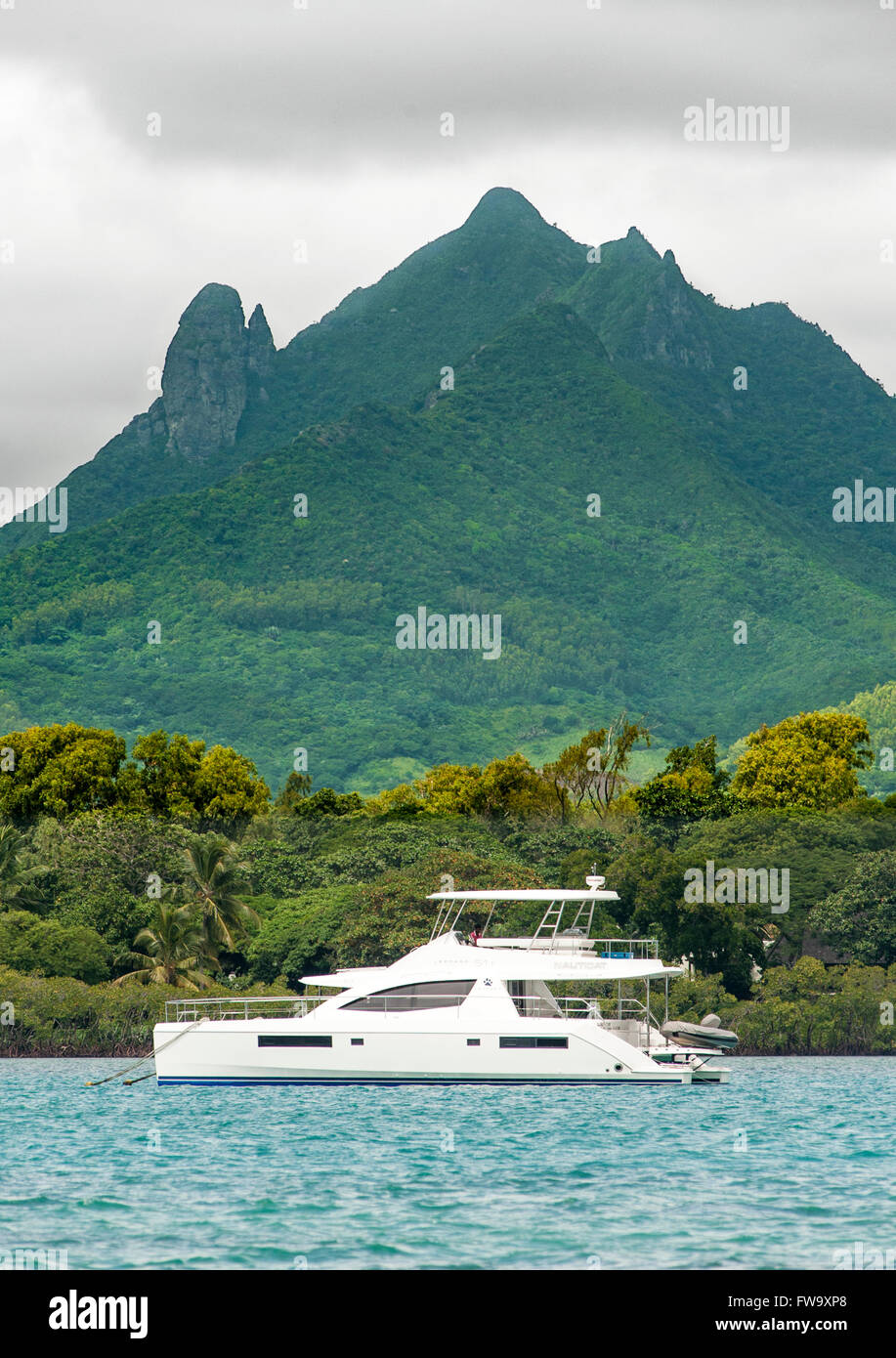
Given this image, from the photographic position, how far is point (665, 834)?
272 feet

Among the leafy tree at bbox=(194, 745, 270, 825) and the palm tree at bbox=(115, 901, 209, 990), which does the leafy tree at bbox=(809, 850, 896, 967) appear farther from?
the leafy tree at bbox=(194, 745, 270, 825)

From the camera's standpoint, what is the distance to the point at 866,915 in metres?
71.2

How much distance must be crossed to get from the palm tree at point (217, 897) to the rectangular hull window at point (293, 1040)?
2661cm

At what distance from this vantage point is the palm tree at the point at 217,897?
70562 millimetres

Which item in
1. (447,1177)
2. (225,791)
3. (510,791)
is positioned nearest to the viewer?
(447,1177)

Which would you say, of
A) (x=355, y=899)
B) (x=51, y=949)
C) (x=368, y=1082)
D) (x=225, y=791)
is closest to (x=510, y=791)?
(x=225, y=791)

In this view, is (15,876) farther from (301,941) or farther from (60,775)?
(60,775)

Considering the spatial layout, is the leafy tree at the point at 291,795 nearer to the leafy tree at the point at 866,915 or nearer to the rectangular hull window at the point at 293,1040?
the leafy tree at the point at 866,915

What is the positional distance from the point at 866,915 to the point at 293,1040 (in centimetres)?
3429

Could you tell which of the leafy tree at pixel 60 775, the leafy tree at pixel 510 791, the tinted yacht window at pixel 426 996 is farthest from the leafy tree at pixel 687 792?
the tinted yacht window at pixel 426 996

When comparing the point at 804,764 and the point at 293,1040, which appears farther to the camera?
the point at 804,764
